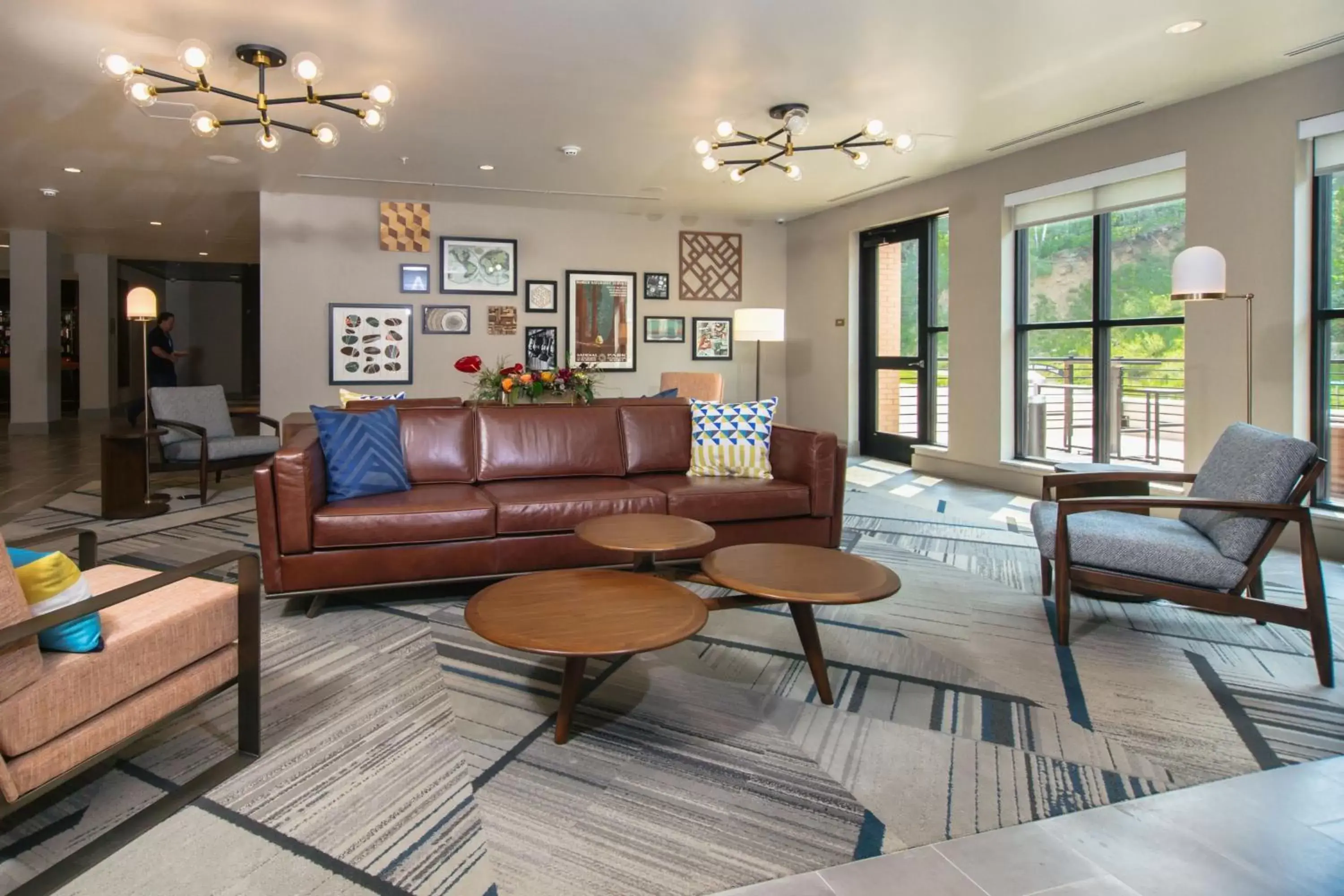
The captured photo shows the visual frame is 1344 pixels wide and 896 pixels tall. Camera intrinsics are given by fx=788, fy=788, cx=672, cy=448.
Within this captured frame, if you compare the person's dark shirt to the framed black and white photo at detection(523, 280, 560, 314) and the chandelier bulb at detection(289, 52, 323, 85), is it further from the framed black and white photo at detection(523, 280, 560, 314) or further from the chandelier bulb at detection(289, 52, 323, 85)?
the chandelier bulb at detection(289, 52, 323, 85)

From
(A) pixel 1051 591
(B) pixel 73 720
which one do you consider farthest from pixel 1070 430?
(B) pixel 73 720

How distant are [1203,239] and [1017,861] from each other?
4570mm

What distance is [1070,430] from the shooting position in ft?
19.8

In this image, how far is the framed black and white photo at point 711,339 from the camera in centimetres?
897

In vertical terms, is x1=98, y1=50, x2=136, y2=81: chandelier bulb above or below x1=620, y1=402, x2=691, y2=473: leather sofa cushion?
above

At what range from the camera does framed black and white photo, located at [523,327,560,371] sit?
8.28 metres

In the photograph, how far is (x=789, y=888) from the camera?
1573mm

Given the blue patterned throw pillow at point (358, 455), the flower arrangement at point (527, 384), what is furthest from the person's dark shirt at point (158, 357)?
the blue patterned throw pillow at point (358, 455)

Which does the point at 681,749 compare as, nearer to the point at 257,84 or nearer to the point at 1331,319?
the point at 1331,319

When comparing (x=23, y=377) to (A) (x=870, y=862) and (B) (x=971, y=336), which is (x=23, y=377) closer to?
(B) (x=971, y=336)

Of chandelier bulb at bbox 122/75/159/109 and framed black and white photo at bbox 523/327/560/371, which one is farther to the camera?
framed black and white photo at bbox 523/327/560/371

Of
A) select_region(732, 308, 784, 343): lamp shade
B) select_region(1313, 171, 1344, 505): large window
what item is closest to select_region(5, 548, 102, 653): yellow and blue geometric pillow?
select_region(1313, 171, 1344, 505): large window

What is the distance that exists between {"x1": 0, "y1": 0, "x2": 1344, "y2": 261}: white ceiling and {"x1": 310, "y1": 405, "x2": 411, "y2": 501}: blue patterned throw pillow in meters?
1.87

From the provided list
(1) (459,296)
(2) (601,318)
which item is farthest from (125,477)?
(2) (601,318)
